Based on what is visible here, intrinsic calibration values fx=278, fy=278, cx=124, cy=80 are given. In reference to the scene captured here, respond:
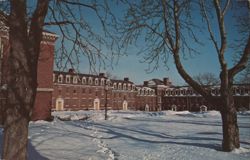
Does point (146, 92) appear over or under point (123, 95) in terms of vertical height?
over

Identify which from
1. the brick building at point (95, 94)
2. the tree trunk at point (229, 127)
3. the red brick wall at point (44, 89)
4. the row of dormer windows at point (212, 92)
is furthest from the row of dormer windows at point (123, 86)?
the tree trunk at point (229, 127)

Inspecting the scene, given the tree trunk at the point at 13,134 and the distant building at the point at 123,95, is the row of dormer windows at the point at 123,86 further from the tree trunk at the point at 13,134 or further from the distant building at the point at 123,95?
the tree trunk at the point at 13,134

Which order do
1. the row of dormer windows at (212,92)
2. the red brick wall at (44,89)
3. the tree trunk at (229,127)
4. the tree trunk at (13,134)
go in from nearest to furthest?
the tree trunk at (13,134) < the tree trunk at (229,127) < the red brick wall at (44,89) < the row of dormer windows at (212,92)

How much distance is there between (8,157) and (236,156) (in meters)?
7.99

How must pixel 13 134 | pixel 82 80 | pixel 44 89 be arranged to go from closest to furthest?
pixel 13 134 < pixel 44 89 < pixel 82 80

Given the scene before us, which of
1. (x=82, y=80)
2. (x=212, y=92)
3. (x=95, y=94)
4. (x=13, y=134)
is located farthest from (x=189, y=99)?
(x=13, y=134)

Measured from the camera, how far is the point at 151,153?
1055 cm

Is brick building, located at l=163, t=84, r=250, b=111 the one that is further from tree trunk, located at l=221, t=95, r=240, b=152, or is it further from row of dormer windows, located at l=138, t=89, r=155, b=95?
tree trunk, located at l=221, t=95, r=240, b=152

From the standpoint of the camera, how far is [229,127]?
11.1 metres

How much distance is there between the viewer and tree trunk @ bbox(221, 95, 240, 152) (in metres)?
11.0

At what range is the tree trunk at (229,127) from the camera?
36.1 feet

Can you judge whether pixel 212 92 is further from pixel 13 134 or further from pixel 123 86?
pixel 13 134

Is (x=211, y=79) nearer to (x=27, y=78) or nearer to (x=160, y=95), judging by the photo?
(x=160, y=95)

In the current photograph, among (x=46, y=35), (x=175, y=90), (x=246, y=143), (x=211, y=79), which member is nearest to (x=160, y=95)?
(x=175, y=90)
